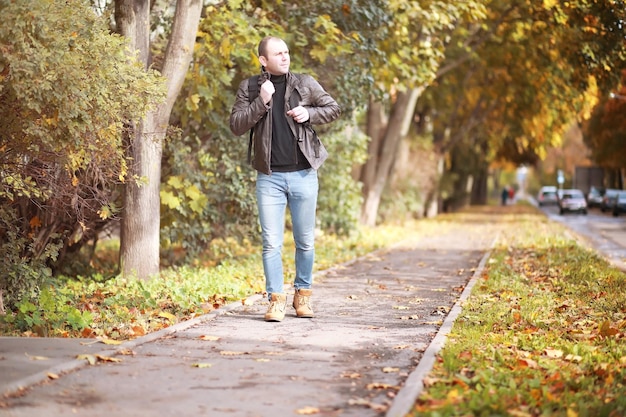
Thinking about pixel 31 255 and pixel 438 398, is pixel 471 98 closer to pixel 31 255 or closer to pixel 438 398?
pixel 31 255

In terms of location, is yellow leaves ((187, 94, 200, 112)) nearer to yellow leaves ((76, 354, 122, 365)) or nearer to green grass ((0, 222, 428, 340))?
green grass ((0, 222, 428, 340))

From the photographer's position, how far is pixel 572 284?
540 inches

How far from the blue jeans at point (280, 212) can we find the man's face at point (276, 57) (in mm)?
935

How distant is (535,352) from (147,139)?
651 cm

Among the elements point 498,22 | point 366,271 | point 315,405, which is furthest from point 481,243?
point 315,405

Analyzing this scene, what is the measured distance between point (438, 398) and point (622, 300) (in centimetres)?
607

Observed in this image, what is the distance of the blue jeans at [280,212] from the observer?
9.36 m

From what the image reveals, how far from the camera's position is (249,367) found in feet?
23.2

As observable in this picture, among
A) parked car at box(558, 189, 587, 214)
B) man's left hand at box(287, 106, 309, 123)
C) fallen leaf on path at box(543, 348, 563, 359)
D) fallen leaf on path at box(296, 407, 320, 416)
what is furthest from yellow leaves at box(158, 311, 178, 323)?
parked car at box(558, 189, 587, 214)

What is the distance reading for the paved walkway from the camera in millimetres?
5875

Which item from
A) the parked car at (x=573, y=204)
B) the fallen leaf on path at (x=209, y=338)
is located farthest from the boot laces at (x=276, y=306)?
the parked car at (x=573, y=204)

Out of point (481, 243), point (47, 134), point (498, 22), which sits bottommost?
point (481, 243)

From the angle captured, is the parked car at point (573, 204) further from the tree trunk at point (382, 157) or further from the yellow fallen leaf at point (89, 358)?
the yellow fallen leaf at point (89, 358)

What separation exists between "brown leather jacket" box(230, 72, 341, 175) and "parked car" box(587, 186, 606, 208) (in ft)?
218
